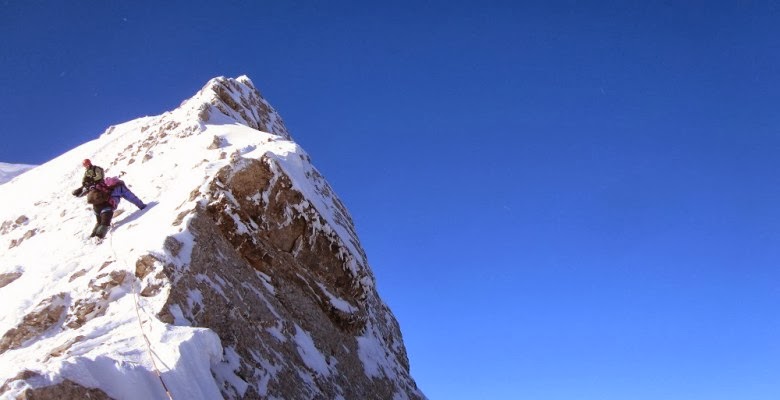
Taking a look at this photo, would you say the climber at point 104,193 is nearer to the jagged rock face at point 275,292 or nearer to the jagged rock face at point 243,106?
the jagged rock face at point 275,292

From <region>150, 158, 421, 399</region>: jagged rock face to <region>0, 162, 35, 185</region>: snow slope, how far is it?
20015 millimetres

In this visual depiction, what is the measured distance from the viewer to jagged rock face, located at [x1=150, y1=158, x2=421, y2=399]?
37.4ft

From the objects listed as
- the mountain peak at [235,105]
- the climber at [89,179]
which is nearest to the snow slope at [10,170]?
the mountain peak at [235,105]

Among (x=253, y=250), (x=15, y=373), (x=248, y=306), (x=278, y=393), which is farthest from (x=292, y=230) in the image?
(x=15, y=373)

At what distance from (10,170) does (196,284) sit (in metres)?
24.9

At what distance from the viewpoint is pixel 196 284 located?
1171cm

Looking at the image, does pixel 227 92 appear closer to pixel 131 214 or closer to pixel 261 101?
pixel 261 101

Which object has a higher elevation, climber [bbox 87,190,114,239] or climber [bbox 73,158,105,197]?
climber [bbox 73,158,105,197]

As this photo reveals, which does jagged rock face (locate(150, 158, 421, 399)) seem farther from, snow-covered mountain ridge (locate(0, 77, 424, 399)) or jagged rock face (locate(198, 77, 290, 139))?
jagged rock face (locate(198, 77, 290, 139))

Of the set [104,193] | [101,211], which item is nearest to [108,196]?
[104,193]

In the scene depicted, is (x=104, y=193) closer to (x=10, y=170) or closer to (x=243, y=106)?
(x=243, y=106)

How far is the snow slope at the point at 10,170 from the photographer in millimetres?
28722

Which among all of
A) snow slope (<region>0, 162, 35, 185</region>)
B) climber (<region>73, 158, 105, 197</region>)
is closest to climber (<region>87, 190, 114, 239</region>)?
climber (<region>73, 158, 105, 197</region>)

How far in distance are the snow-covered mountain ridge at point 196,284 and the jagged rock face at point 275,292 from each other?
0.13ft
